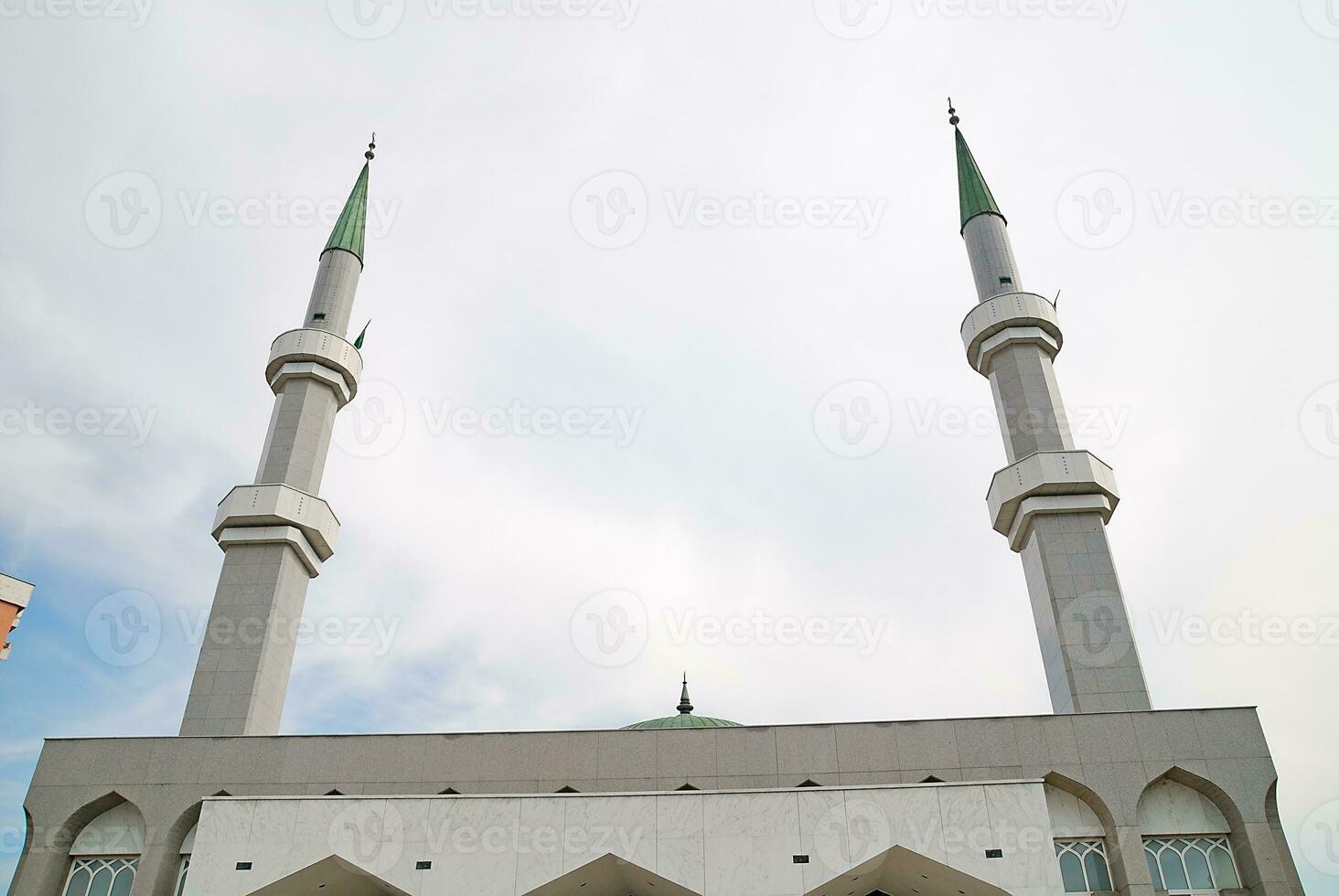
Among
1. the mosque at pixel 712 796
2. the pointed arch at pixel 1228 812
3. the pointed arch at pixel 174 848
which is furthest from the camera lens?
the pointed arch at pixel 174 848

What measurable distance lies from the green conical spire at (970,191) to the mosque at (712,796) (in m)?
9.55

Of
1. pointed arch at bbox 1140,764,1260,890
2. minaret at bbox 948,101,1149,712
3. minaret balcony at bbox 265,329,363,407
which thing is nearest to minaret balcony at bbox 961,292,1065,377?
minaret at bbox 948,101,1149,712

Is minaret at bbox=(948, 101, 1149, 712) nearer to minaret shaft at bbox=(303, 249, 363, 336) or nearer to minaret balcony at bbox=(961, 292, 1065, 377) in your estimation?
minaret balcony at bbox=(961, 292, 1065, 377)

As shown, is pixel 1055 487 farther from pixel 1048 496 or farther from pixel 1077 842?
pixel 1077 842

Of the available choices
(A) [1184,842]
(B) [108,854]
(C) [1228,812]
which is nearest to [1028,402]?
(C) [1228,812]

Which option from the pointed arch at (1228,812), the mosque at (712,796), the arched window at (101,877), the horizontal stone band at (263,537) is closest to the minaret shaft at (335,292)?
the horizontal stone band at (263,537)

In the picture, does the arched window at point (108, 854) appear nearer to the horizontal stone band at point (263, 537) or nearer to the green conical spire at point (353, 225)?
the horizontal stone band at point (263, 537)

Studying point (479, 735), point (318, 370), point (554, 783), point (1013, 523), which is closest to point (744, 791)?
point (554, 783)

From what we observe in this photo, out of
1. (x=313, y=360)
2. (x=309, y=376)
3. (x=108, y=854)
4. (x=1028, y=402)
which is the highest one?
(x=313, y=360)

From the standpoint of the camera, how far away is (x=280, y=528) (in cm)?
2525

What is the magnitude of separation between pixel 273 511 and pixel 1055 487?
1992 cm

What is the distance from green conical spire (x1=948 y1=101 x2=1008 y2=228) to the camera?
30781mm

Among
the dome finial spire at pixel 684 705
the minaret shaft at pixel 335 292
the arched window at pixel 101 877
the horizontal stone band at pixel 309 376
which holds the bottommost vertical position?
the arched window at pixel 101 877

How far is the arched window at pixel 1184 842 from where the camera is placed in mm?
18641
